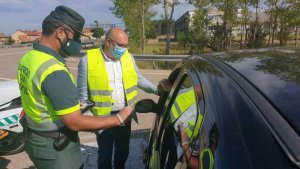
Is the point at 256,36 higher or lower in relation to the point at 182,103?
lower

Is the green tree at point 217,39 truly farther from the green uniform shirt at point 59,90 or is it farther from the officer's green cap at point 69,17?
the green uniform shirt at point 59,90

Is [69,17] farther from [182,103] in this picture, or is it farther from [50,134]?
[182,103]

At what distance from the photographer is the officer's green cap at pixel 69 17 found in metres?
2.68

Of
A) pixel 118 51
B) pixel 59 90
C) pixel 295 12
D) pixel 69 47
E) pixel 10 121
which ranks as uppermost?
pixel 295 12

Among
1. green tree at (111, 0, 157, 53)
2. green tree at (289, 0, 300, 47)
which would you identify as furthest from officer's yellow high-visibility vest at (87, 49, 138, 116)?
green tree at (289, 0, 300, 47)

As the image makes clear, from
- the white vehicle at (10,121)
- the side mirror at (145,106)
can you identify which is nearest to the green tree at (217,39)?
the white vehicle at (10,121)

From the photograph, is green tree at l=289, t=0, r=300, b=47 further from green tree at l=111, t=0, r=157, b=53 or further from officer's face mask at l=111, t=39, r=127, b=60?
officer's face mask at l=111, t=39, r=127, b=60

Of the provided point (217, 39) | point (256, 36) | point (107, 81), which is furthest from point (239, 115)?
point (256, 36)

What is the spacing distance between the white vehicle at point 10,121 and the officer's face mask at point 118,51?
6.18ft

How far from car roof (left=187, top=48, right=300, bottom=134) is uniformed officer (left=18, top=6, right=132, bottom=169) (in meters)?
0.92

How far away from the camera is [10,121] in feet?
16.8

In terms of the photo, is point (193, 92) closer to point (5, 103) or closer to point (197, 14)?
point (5, 103)

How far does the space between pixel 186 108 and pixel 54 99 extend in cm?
80

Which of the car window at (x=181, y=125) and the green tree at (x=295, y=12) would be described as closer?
the car window at (x=181, y=125)
